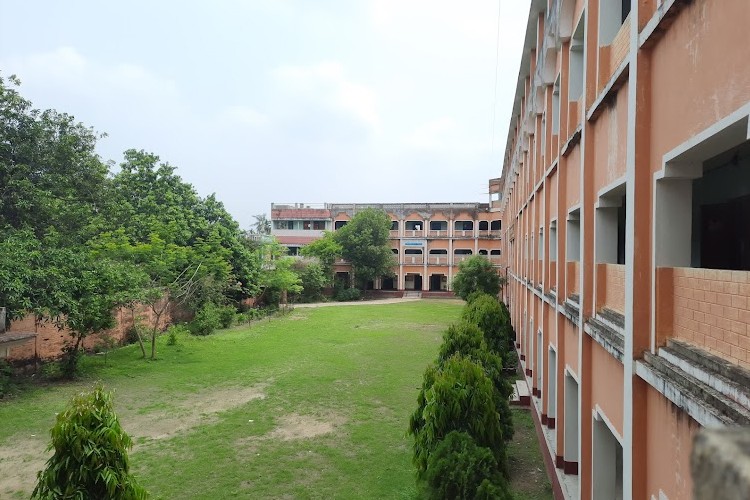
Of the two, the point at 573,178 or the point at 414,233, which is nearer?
the point at 573,178

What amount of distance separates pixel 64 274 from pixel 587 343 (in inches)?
461

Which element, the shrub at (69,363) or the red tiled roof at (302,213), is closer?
the shrub at (69,363)

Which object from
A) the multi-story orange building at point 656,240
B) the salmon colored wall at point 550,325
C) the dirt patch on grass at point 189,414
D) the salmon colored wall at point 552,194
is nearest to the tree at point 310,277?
the dirt patch on grass at point 189,414

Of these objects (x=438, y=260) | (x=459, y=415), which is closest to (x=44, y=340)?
(x=459, y=415)

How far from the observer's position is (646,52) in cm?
332

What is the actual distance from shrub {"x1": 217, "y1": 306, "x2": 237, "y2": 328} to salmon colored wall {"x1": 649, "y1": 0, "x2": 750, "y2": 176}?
2116 centimetres

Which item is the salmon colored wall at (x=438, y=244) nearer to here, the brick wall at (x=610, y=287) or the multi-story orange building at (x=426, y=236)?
the multi-story orange building at (x=426, y=236)

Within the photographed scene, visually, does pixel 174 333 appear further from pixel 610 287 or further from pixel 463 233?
pixel 463 233

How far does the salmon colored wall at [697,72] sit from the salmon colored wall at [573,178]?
258cm

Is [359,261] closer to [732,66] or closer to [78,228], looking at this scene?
[78,228]

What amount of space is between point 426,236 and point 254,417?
3207cm

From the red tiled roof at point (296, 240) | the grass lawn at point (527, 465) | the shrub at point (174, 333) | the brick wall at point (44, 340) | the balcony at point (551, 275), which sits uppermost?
the red tiled roof at point (296, 240)

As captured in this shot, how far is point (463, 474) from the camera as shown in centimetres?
480

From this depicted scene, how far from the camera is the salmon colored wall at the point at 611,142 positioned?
392 cm
